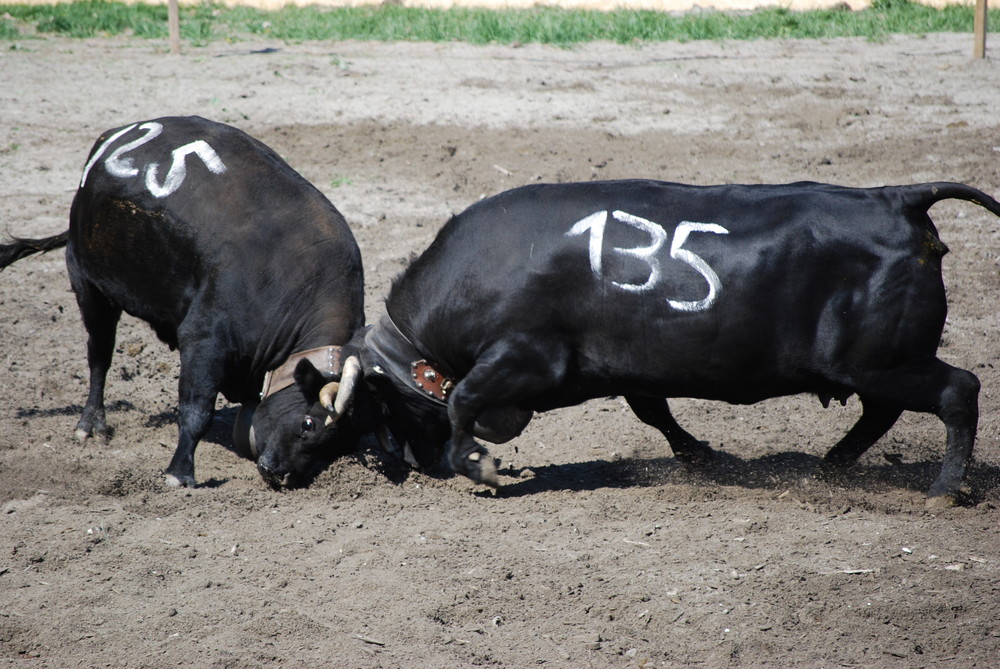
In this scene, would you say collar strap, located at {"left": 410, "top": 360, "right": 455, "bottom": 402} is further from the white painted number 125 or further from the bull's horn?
the white painted number 125

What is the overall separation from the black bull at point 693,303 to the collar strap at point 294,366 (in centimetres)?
50

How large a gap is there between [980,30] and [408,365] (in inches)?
396

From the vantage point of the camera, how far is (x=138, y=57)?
12.8 m

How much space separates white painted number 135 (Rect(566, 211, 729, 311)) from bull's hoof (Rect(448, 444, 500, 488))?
1.06 metres

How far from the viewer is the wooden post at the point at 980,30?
40.1ft

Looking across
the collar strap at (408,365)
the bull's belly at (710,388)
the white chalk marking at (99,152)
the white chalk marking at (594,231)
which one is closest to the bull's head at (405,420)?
the collar strap at (408,365)

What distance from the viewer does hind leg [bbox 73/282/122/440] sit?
6.16 meters

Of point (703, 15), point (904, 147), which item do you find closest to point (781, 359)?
point (904, 147)

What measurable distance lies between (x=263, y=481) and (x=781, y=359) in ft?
8.88

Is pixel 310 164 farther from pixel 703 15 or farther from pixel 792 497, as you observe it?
pixel 703 15

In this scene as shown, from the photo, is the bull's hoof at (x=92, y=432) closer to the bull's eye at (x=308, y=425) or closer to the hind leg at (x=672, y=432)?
the bull's eye at (x=308, y=425)

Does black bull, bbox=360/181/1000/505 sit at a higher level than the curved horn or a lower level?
higher

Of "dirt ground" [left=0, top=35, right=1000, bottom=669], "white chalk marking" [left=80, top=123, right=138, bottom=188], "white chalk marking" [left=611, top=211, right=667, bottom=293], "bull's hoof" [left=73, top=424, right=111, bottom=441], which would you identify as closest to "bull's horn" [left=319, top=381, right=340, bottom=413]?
"dirt ground" [left=0, top=35, right=1000, bottom=669]

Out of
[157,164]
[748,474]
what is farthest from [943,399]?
[157,164]
